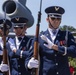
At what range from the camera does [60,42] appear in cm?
722

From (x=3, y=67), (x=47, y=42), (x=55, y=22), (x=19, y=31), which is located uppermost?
(x=55, y=22)

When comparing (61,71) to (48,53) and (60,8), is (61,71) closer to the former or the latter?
(48,53)

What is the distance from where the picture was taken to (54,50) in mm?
7133

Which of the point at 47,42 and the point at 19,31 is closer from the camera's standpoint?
the point at 47,42

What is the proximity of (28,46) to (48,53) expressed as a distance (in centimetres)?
72

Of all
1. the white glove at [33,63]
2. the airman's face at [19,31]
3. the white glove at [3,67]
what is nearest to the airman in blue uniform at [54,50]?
the white glove at [33,63]

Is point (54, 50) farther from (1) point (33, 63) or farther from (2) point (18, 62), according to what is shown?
(2) point (18, 62)

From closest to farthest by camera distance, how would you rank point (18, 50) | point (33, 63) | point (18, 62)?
1. point (33, 63)
2. point (18, 50)
3. point (18, 62)

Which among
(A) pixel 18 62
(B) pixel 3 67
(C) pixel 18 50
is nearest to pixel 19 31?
(C) pixel 18 50

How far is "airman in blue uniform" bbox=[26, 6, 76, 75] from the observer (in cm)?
704

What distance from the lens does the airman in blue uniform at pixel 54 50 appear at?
23.1ft

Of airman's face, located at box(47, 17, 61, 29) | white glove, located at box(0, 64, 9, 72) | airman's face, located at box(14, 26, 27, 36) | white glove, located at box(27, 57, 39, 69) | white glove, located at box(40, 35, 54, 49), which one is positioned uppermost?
airman's face, located at box(47, 17, 61, 29)

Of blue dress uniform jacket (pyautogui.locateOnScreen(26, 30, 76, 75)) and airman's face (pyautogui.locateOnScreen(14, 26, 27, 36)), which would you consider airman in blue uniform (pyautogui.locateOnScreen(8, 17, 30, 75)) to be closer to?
airman's face (pyautogui.locateOnScreen(14, 26, 27, 36))

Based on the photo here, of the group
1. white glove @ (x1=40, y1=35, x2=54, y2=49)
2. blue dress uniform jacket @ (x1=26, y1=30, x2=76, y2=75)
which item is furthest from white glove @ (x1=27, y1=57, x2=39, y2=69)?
white glove @ (x1=40, y1=35, x2=54, y2=49)
